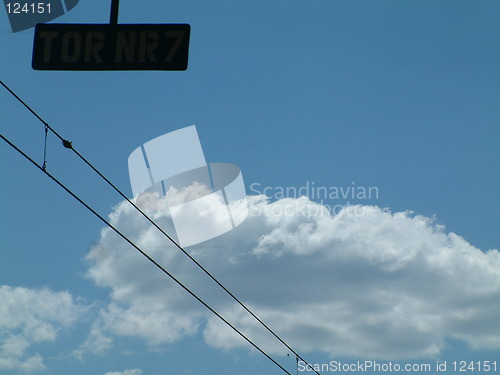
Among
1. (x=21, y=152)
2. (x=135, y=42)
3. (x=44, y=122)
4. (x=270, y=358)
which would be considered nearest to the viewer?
(x=135, y=42)

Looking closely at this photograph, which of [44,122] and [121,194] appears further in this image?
[121,194]

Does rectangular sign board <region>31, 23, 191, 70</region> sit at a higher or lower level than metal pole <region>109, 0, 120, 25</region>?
lower

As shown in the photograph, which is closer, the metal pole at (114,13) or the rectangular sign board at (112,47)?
the rectangular sign board at (112,47)

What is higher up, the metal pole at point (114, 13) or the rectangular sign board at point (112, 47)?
the metal pole at point (114, 13)

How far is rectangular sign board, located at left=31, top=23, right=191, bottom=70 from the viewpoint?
7098mm

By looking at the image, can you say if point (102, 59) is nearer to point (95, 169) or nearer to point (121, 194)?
point (95, 169)

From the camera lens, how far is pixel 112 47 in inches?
280

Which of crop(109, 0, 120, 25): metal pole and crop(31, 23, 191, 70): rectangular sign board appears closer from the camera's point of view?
crop(31, 23, 191, 70): rectangular sign board

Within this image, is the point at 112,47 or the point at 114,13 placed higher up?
the point at 114,13

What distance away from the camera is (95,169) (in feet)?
36.8

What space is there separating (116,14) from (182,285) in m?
7.28

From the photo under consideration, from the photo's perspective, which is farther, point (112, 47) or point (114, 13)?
point (114, 13)

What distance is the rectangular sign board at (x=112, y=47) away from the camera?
279 inches

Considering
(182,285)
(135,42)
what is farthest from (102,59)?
(182,285)
